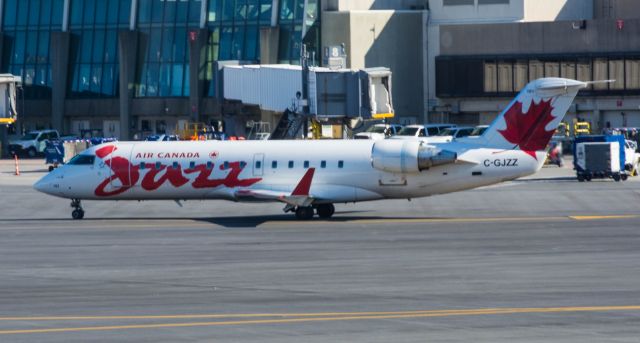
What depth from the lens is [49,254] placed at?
32.2m

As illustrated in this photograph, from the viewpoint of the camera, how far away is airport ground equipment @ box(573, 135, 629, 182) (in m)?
58.2

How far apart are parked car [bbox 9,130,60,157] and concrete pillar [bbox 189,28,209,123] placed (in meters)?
10.5

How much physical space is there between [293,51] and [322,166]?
53.4 m

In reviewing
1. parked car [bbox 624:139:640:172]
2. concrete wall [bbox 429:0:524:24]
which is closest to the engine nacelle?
parked car [bbox 624:139:640:172]

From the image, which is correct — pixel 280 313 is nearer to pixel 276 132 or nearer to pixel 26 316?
pixel 26 316

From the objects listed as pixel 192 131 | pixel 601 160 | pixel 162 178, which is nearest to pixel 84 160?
pixel 162 178

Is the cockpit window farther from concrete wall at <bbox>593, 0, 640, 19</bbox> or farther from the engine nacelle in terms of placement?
concrete wall at <bbox>593, 0, 640, 19</bbox>

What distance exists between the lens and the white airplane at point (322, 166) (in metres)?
39.2

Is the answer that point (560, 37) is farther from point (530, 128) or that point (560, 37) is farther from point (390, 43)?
point (530, 128)

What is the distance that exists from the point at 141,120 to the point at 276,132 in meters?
31.3

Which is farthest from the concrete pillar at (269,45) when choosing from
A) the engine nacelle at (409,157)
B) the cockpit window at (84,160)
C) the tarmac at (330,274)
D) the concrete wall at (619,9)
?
the engine nacelle at (409,157)

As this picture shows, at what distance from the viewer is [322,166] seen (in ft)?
132

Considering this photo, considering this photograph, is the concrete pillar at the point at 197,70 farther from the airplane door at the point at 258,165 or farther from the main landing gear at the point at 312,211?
the airplane door at the point at 258,165

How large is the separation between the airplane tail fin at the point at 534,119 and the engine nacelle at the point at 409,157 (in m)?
1.42
